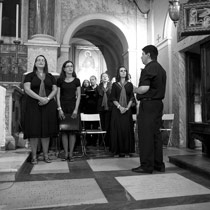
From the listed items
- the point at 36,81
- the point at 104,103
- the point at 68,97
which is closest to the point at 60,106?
the point at 68,97

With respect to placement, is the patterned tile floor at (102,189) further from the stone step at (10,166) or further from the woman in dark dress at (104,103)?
the woman in dark dress at (104,103)

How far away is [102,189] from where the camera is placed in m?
2.54

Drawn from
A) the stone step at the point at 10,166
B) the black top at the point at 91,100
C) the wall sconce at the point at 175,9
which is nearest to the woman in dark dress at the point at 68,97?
the stone step at the point at 10,166

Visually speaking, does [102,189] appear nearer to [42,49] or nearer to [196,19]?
[196,19]

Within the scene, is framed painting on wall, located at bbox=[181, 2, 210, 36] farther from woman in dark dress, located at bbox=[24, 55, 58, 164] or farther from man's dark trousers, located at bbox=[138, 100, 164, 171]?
woman in dark dress, located at bbox=[24, 55, 58, 164]

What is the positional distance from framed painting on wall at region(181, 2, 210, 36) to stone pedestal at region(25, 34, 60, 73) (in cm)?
312

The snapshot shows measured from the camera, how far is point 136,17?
876cm

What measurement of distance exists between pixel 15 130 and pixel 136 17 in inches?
230

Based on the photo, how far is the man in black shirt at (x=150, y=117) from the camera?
10.4 ft

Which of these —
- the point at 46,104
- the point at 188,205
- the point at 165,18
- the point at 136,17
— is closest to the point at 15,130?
the point at 46,104

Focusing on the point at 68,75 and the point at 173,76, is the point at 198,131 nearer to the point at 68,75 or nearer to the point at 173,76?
the point at 68,75

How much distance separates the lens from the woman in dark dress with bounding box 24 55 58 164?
366 cm

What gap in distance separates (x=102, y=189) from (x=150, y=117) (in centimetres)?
112

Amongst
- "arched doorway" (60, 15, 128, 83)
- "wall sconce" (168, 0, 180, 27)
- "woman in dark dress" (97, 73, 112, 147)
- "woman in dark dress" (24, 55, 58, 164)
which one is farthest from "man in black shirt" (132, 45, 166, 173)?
"arched doorway" (60, 15, 128, 83)
